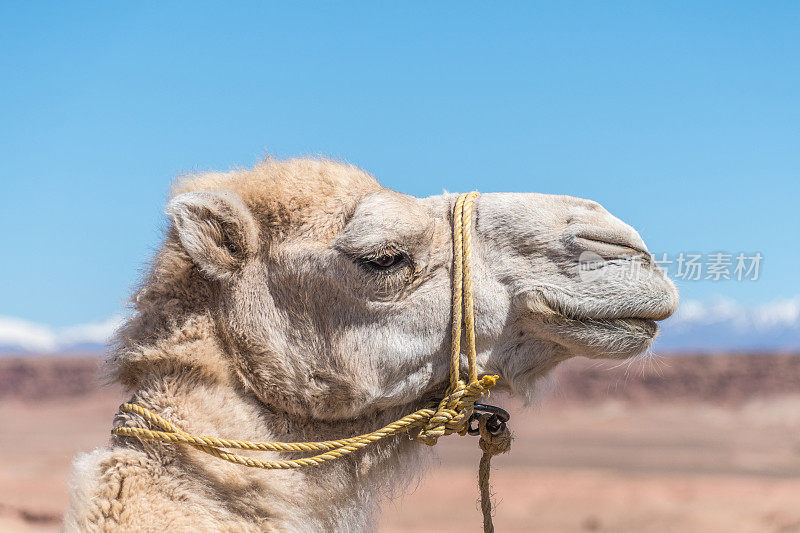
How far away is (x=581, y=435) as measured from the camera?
1346 inches

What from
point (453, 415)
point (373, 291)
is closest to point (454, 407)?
point (453, 415)

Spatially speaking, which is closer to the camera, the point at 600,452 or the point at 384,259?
the point at 384,259

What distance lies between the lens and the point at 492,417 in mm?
3002

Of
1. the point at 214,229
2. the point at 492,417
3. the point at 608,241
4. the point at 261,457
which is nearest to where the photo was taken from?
the point at 261,457

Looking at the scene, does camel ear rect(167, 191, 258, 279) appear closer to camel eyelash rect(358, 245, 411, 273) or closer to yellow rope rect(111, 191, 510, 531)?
camel eyelash rect(358, 245, 411, 273)

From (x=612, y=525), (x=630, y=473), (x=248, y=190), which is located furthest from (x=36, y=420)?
(x=248, y=190)

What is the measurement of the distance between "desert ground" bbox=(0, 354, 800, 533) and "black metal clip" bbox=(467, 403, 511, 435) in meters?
0.08

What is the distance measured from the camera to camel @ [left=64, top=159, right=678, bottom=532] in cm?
268

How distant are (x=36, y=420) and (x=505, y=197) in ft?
130

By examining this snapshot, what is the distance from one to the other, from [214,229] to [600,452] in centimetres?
2805

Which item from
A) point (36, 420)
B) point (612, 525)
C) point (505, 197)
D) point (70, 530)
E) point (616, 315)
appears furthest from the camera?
point (36, 420)

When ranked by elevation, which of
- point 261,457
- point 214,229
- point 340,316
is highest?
point 214,229

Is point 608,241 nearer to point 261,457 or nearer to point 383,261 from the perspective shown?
point 383,261

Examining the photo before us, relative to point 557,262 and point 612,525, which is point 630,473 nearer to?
point 612,525
